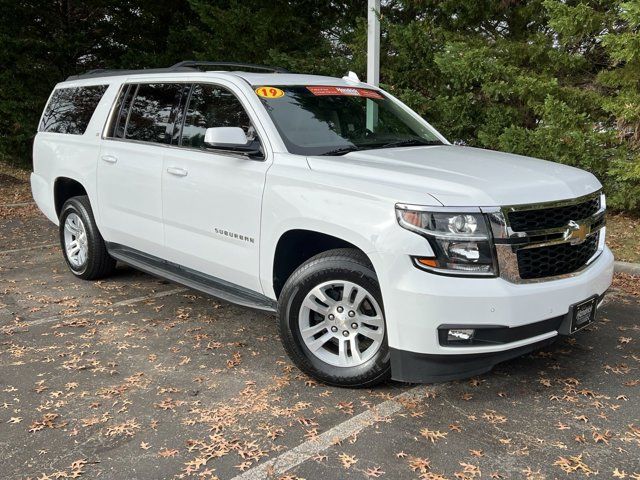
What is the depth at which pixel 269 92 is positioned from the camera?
15.2ft

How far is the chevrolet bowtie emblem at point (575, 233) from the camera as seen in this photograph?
3723mm

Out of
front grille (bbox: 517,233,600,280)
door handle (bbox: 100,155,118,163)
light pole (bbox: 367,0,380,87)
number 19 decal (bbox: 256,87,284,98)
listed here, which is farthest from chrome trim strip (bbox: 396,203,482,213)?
light pole (bbox: 367,0,380,87)

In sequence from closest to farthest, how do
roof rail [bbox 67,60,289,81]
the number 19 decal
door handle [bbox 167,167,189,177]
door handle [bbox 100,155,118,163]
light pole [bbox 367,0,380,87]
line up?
the number 19 decal < door handle [bbox 167,167,189,177] < roof rail [bbox 67,60,289,81] < door handle [bbox 100,155,118,163] < light pole [bbox 367,0,380,87]

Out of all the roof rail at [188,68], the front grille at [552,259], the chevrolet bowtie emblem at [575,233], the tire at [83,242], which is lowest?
the tire at [83,242]

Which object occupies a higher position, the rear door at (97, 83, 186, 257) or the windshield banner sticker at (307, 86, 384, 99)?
the windshield banner sticker at (307, 86, 384, 99)

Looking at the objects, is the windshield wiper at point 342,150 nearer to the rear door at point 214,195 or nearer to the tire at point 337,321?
the rear door at point 214,195

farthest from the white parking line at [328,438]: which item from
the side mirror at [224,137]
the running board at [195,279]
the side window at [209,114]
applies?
the side window at [209,114]

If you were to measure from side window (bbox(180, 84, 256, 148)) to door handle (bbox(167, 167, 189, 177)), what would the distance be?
8.0 inches

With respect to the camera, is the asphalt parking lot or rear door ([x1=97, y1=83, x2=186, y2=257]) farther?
rear door ([x1=97, y1=83, x2=186, y2=257])

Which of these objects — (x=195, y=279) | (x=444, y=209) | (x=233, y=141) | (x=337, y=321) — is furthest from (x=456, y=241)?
(x=195, y=279)

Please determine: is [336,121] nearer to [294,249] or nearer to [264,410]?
[294,249]

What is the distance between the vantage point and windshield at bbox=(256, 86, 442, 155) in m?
4.43

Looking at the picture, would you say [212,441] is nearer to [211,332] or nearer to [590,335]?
[211,332]

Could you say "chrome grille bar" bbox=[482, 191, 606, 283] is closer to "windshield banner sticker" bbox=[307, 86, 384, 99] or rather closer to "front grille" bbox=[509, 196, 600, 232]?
"front grille" bbox=[509, 196, 600, 232]
